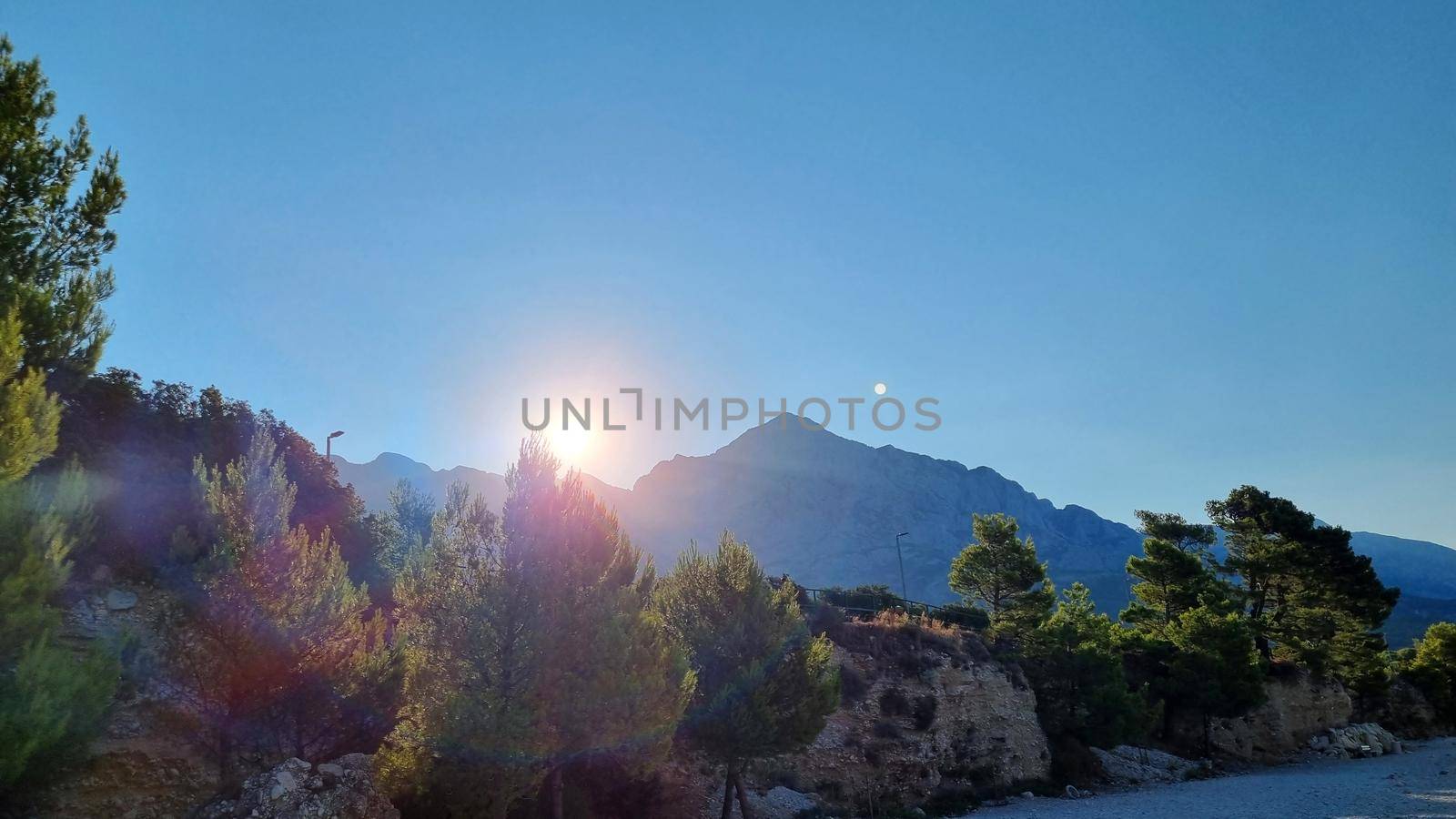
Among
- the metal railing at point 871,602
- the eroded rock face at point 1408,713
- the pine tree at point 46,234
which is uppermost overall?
the pine tree at point 46,234

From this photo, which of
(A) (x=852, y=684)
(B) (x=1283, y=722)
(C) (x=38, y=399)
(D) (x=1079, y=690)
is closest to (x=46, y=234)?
(C) (x=38, y=399)

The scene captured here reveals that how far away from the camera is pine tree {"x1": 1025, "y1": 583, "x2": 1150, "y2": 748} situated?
3872 centimetres

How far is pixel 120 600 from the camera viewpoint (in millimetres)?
20219

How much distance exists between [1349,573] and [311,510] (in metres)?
67.6

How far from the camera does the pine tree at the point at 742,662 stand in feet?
68.7

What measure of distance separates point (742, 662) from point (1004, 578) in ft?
97.0

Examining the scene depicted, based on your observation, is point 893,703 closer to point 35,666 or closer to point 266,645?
point 266,645

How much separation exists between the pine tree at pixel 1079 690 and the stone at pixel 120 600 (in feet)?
125

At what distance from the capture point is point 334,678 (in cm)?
1642

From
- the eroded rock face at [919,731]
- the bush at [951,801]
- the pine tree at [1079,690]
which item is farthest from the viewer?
the pine tree at [1079,690]

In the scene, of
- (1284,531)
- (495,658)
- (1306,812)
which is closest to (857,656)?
(1306,812)

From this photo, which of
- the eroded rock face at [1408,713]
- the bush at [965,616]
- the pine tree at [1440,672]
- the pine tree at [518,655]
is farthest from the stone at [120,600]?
the pine tree at [1440,672]

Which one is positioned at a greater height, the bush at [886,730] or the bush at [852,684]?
the bush at [852,684]

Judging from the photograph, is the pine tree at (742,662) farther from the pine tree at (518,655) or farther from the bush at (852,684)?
the bush at (852,684)
